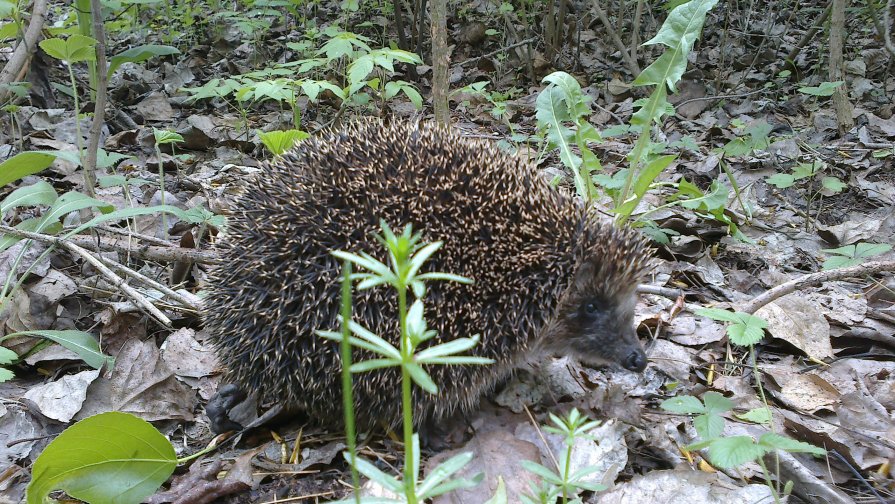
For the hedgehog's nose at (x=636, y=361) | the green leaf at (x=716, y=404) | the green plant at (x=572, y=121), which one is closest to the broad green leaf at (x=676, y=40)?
the green plant at (x=572, y=121)

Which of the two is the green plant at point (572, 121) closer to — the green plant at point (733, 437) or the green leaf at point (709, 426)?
the green plant at point (733, 437)

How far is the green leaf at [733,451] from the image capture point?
9.27ft

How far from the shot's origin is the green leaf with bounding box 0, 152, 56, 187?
15.3 ft

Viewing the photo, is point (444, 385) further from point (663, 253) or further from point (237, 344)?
point (663, 253)

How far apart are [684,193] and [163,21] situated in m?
11.3

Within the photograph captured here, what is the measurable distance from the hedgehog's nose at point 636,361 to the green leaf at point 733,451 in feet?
4.06

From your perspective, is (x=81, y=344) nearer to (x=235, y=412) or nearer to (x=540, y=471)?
(x=235, y=412)

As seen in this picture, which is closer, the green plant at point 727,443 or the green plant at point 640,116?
the green plant at point 727,443

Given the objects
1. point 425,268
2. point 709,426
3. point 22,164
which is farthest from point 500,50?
point 709,426

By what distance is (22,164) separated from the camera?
185 inches

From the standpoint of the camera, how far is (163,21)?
13.1m

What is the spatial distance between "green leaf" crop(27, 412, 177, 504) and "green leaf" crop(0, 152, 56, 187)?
2.34m

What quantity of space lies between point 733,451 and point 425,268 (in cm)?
168

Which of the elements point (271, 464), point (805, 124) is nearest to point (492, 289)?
point (271, 464)
